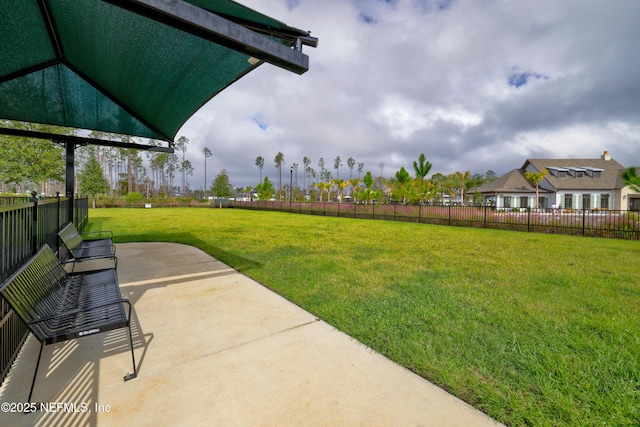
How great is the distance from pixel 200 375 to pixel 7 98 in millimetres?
6260

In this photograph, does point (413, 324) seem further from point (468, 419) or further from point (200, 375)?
point (200, 375)

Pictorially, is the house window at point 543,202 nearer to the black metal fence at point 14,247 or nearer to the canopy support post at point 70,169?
the canopy support post at point 70,169

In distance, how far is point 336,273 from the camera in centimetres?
539

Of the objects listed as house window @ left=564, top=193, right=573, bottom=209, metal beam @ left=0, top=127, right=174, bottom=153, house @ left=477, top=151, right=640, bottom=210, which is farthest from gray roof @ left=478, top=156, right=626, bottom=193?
metal beam @ left=0, top=127, right=174, bottom=153

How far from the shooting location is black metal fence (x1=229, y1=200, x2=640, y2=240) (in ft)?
37.8

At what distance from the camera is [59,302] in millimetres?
2689

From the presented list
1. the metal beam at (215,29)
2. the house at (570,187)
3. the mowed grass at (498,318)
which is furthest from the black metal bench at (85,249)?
the house at (570,187)

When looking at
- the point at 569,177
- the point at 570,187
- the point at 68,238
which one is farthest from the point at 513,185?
the point at 68,238

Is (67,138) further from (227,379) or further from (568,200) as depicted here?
(568,200)

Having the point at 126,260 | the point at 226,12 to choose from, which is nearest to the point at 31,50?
the point at 226,12

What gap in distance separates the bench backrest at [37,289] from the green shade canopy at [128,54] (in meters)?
2.14

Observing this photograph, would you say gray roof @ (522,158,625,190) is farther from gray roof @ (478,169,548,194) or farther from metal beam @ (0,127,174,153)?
metal beam @ (0,127,174,153)

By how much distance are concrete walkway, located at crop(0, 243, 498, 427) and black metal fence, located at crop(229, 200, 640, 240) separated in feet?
46.4

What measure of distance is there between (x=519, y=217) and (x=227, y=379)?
1614 centimetres
